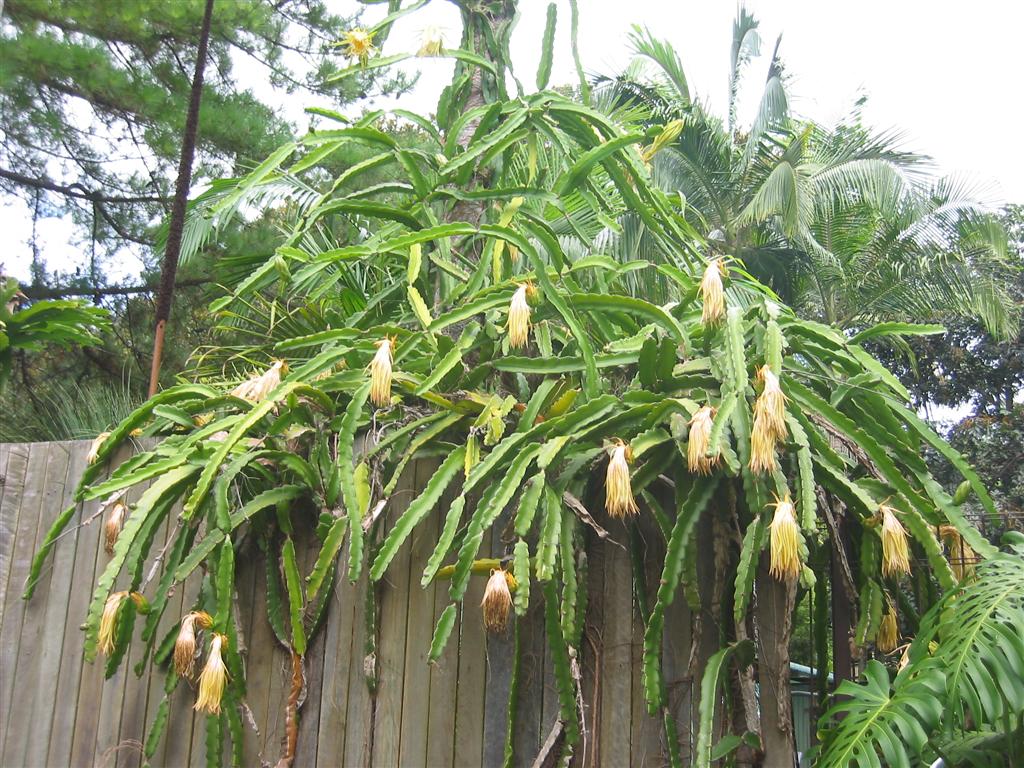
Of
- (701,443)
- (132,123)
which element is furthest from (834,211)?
(701,443)

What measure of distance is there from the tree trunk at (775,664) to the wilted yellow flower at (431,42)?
2.47m

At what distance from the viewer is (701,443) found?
2939 mm

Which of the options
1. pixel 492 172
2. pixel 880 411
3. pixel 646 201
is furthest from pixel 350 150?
pixel 880 411

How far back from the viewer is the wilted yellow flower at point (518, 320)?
3.40 meters

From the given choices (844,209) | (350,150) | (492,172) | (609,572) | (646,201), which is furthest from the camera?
(844,209)

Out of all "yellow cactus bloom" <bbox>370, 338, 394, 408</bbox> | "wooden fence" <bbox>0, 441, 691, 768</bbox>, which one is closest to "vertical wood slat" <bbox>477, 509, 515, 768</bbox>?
"wooden fence" <bbox>0, 441, 691, 768</bbox>

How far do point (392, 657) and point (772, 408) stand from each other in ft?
4.94

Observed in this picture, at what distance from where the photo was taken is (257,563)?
3695 mm

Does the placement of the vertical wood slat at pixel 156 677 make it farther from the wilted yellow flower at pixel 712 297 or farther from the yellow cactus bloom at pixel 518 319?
the wilted yellow flower at pixel 712 297

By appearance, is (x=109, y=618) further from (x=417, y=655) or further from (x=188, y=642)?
(x=417, y=655)

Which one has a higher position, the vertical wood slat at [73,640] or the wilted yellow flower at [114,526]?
the wilted yellow flower at [114,526]

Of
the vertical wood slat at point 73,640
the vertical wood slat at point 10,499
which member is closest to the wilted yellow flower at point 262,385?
the vertical wood slat at point 73,640

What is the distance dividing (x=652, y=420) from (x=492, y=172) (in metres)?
1.79

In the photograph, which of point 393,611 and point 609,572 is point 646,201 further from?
point 393,611
